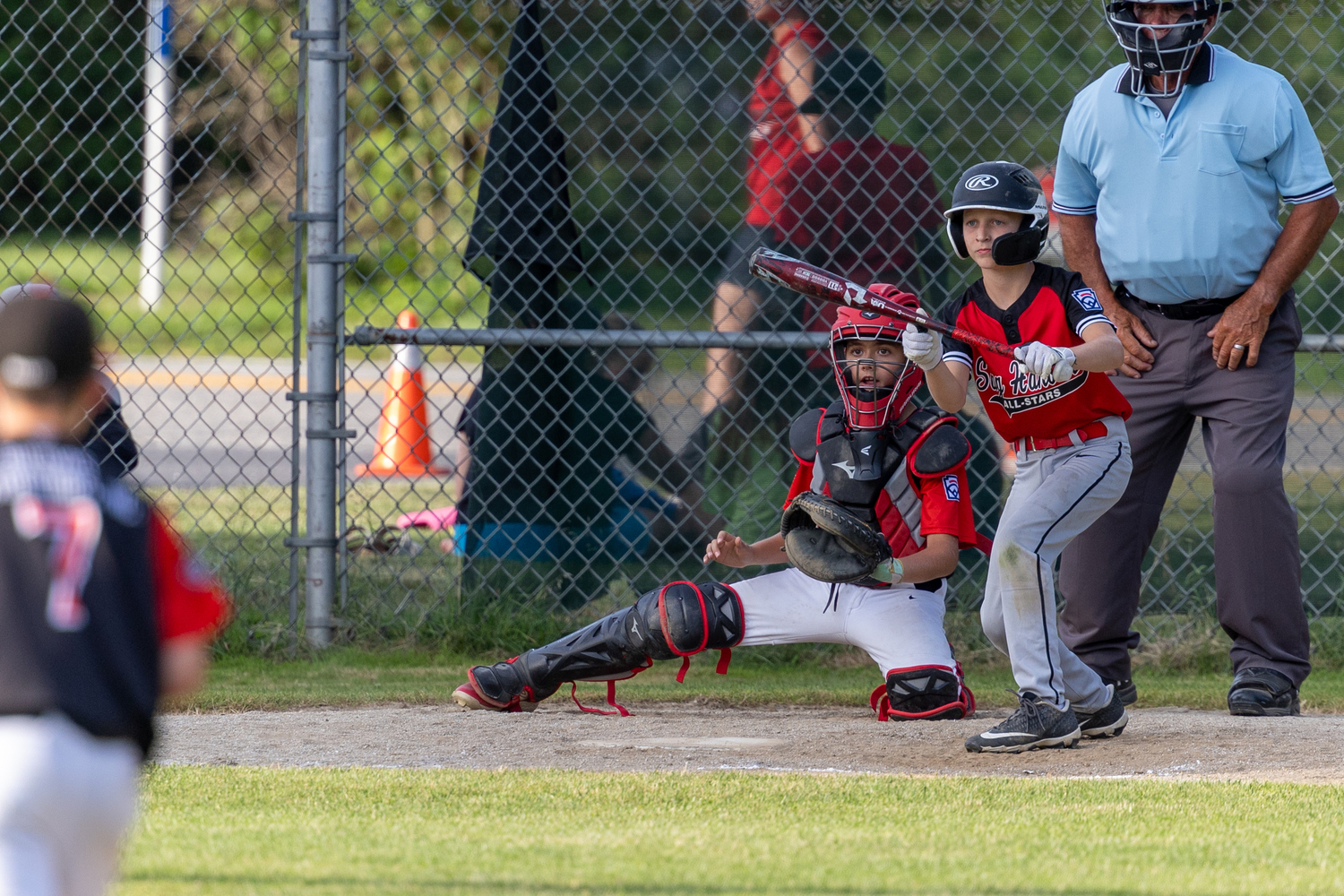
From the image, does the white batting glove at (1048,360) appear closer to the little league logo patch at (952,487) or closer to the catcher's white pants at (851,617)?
the little league logo patch at (952,487)

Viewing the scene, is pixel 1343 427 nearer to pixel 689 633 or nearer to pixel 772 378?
pixel 772 378

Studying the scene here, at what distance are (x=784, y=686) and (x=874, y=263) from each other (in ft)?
5.31

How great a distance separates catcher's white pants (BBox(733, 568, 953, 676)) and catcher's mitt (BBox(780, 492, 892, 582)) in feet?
0.77

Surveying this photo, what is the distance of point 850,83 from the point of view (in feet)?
18.6

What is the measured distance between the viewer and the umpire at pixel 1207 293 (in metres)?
4.54

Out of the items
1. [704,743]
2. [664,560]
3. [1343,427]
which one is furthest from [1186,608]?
[704,743]

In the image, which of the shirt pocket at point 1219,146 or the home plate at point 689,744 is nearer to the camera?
the home plate at point 689,744

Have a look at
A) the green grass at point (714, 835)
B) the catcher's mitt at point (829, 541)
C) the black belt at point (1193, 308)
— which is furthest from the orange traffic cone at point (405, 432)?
the green grass at point (714, 835)

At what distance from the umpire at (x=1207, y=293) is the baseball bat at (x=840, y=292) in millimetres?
860

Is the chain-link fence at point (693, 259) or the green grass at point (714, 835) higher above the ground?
the chain-link fence at point (693, 259)

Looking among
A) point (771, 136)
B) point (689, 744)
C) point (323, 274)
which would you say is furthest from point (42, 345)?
point (771, 136)

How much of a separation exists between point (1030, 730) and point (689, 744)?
0.93m

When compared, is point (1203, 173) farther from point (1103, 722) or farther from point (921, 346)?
point (1103, 722)

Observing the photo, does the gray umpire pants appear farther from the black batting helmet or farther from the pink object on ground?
the pink object on ground
